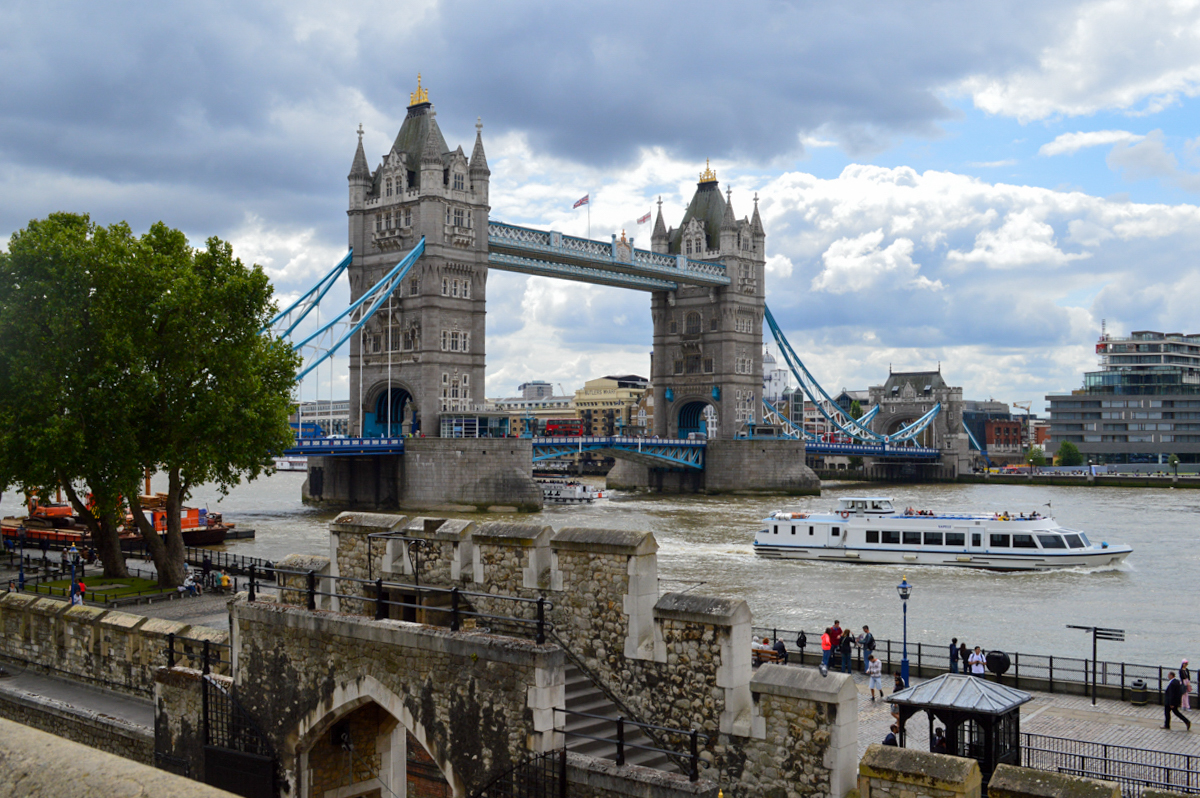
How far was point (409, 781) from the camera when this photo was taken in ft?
47.5

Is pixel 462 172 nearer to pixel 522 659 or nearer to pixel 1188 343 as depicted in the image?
pixel 522 659

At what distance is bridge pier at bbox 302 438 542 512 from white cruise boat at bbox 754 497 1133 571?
2526 cm

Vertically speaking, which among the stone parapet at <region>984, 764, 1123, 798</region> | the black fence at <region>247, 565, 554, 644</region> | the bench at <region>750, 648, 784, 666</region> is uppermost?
the black fence at <region>247, 565, 554, 644</region>

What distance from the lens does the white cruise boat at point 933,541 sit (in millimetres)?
42656

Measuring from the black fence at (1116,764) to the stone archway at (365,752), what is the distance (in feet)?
25.2

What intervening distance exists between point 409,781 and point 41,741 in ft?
37.0

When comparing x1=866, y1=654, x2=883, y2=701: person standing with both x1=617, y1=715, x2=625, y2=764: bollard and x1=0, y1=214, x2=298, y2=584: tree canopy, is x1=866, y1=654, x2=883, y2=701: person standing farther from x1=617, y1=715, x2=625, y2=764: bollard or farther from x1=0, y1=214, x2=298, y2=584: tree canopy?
x1=0, y1=214, x2=298, y2=584: tree canopy

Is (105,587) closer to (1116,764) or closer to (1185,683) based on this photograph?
(1116,764)

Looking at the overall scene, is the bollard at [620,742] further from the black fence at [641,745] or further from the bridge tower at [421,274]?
the bridge tower at [421,274]

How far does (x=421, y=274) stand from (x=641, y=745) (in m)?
68.9

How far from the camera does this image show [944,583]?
129ft

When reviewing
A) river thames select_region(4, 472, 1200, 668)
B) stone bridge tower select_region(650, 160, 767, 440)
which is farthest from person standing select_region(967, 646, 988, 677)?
stone bridge tower select_region(650, 160, 767, 440)

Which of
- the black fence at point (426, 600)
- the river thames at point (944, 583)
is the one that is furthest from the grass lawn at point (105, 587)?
the black fence at point (426, 600)

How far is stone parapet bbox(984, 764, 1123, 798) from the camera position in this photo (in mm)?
7535
